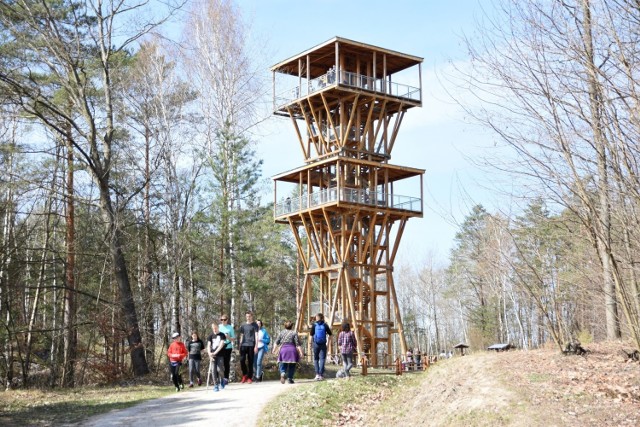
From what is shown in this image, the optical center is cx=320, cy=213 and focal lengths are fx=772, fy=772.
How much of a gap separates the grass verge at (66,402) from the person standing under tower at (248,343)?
2016 mm

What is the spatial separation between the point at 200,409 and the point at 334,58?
25504mm

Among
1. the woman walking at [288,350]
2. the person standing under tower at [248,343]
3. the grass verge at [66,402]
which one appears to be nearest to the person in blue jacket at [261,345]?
the person standing under tower at [248,343]

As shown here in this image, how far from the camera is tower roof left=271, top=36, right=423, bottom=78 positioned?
3562 cm

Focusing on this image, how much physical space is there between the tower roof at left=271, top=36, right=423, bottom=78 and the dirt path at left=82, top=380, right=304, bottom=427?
21.0m

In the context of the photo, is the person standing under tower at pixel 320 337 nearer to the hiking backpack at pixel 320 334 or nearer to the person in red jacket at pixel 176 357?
the hiking backpack at pixel 320 334

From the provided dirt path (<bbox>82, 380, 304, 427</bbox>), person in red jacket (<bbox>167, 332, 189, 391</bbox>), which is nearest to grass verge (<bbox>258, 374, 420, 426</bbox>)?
dirt path (<bbox>82, 380, 304, 427</bbox>)

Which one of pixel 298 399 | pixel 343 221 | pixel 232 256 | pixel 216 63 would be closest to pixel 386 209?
pixel 343 221

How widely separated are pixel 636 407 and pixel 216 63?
2973cm

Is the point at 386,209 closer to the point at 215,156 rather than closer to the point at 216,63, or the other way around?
the point at 215,156

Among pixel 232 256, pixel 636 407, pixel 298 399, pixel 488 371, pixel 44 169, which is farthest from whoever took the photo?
pixel 232 256

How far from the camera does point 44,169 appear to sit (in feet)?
102

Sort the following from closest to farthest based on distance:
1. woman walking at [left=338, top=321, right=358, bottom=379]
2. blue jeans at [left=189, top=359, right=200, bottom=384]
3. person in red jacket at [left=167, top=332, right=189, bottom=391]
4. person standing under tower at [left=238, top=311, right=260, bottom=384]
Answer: woman walking at [left=338, top=321, right=358, bottom=379]
person in red jacket at [left=167, top=332, right=189, bottom=391]
person standing under tower at [left=238, top=311, right=260, bottom=384]
blue jeans at [left=189, top=359, right=200, bottom=384]

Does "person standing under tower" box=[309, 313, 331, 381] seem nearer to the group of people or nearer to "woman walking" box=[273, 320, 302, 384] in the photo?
the group of people

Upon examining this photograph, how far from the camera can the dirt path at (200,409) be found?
13.8 m
